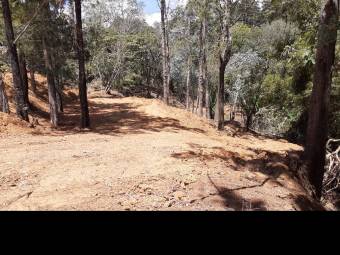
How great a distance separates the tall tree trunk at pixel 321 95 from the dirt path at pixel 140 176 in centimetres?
62

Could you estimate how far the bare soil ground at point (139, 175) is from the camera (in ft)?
21.5

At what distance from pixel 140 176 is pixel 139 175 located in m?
0.08

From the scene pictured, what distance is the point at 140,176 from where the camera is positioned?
775 centimetres

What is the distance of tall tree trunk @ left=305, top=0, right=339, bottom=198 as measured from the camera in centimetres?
780

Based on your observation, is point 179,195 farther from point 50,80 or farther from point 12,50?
point 50,80

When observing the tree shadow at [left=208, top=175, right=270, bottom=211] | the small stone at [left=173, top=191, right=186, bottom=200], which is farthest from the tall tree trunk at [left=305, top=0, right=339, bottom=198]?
the small stone at [left=173, top=191, right=186, bottom=200]

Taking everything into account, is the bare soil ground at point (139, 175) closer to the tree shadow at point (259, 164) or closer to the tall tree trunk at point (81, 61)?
the tree shadow at point (259, 164)

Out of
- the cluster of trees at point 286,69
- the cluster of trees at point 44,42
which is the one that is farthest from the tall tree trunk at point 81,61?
the cluster of trees at point 286,69

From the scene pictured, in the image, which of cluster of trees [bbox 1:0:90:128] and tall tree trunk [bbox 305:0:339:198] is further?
cluster of trees [bbox 1:0:90:128]

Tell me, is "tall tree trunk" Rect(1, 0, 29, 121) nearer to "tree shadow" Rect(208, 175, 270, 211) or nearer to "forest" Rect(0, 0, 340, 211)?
"forest" Rect(0, 0, 340, 211)

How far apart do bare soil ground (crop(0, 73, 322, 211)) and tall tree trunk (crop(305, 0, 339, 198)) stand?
0.61 meters
